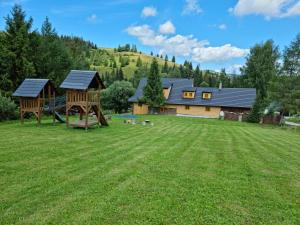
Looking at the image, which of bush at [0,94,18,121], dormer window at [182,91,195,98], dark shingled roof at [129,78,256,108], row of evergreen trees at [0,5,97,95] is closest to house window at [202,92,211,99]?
dark shingled roof at [129,78,256,108]

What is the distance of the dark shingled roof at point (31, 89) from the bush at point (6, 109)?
2834 mm

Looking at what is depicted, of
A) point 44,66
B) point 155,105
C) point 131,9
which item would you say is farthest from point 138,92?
point 131,9

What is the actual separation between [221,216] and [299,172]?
4519 millimetres

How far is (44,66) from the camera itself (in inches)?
1188

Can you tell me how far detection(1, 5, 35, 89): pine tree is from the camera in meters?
25.5

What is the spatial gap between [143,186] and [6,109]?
1786 centimetres

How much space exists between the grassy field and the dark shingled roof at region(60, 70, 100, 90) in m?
6.42

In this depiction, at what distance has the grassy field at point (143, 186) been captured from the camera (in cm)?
448

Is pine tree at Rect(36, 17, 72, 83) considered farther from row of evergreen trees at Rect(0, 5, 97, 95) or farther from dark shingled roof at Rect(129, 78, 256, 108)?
dark shingled roof at Rect(129, 78, 256, 108)

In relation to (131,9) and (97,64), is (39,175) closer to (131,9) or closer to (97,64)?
(131,9)

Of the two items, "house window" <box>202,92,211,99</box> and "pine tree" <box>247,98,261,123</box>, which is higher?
"house window" <box>202,92,211,99</box>

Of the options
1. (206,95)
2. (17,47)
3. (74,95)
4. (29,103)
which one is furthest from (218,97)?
(17,47)

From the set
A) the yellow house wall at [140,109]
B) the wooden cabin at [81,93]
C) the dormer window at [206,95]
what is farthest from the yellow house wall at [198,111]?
the wooden cabin at [81,93]

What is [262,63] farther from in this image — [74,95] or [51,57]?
[74,95]
